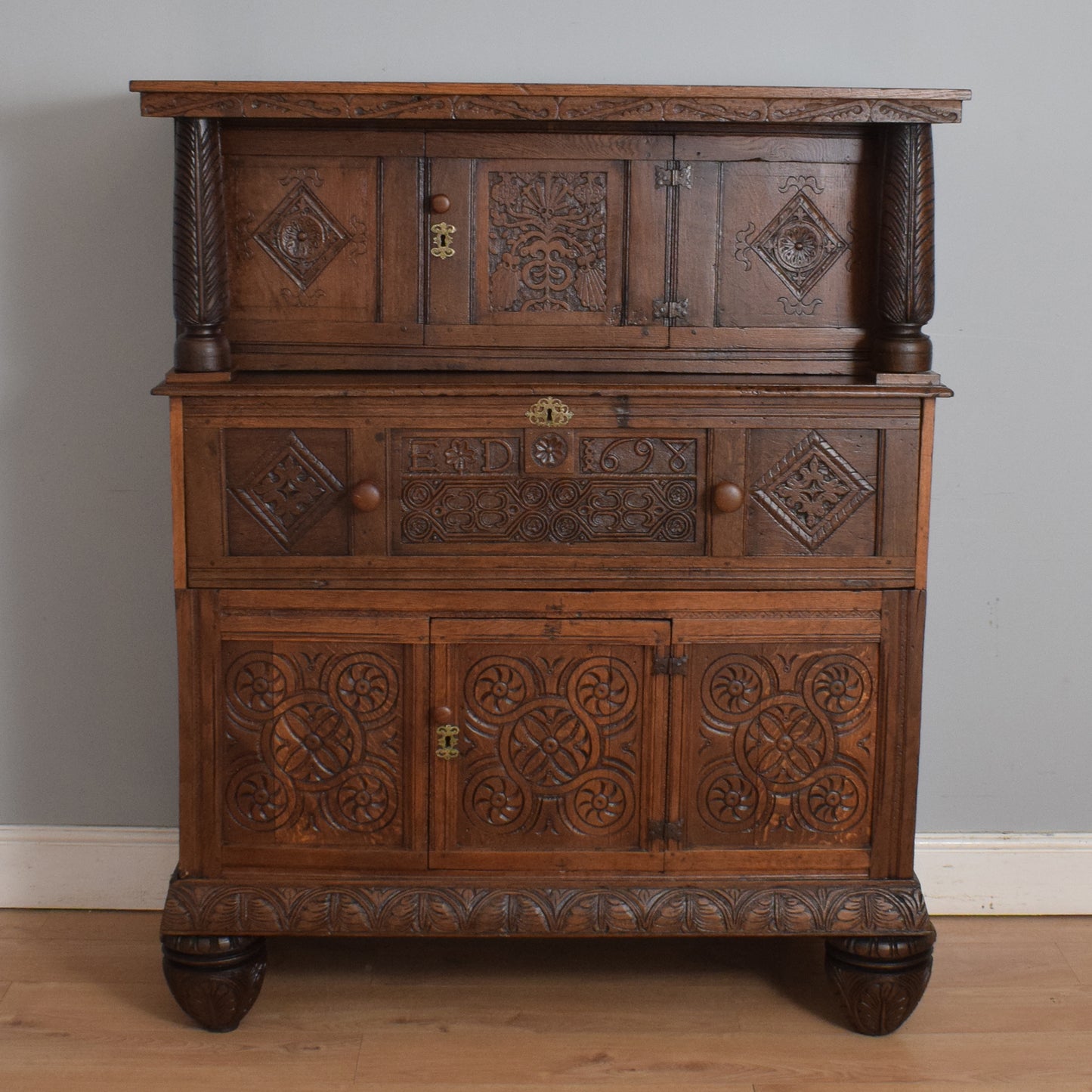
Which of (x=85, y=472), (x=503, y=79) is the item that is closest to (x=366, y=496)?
(x=85, y=472)

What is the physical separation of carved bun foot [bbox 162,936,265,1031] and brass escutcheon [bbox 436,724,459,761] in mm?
500

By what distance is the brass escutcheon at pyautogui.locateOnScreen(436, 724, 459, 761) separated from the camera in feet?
7.86

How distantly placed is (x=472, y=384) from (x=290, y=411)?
1.03ft

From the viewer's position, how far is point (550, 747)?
2.41m

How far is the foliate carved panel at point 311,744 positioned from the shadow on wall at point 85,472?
0.54m

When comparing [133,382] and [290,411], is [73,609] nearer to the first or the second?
[133,382]

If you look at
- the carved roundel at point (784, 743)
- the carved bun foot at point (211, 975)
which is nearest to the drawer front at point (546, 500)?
the carved roundel at point (784, 743)

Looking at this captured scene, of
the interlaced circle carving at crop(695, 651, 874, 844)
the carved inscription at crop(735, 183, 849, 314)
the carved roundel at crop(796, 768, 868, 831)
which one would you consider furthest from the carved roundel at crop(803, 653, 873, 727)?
→ the carved inscription at crop(735, 183, 849, 314)

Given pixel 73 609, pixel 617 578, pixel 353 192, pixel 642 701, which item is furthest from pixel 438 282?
pixel 73 609

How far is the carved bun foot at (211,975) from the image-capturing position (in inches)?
96.0

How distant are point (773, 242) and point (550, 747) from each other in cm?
101

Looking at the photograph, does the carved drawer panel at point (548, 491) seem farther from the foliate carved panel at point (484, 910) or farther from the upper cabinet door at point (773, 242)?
the foliate carved panel at point (484, 910)

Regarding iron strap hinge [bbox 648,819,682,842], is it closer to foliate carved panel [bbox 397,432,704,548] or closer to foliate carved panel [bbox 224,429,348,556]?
foliate carved panel [bbox 397,432,704,548]

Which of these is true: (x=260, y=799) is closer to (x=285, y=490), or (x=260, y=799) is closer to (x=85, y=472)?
(x=285, y=490)
